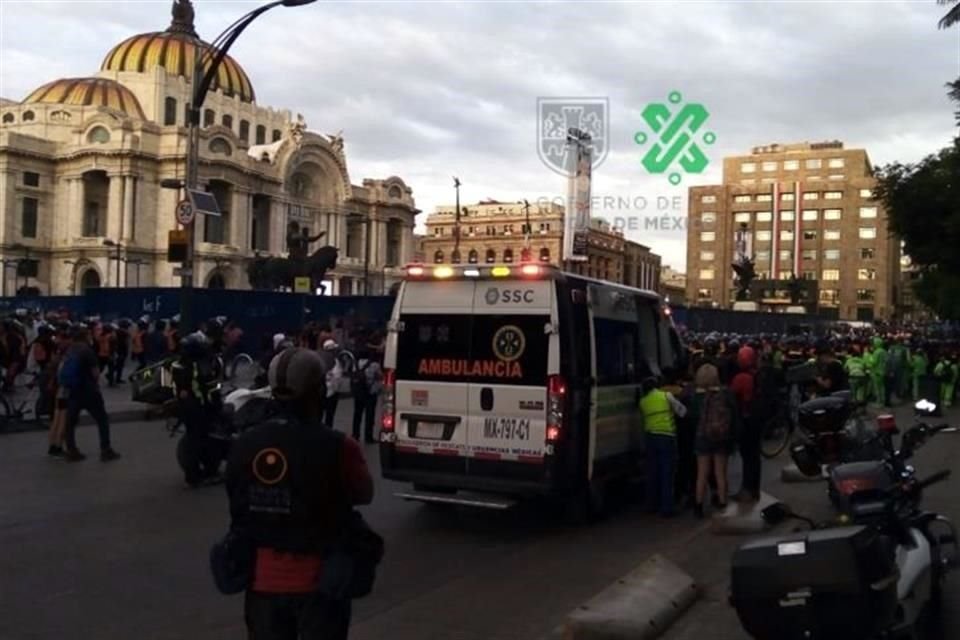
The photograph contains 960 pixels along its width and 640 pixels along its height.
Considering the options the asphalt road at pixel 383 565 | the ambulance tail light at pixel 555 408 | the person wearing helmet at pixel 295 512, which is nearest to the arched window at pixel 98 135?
the asphalt road at pixel 383 565

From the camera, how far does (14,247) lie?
84250mm

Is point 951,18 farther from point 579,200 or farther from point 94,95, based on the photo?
point 94,95

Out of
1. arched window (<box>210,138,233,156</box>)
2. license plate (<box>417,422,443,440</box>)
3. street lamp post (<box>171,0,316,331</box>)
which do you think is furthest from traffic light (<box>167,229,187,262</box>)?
arched window (<box>210,138,233,156</box>)

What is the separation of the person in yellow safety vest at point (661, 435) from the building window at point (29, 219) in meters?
86.9

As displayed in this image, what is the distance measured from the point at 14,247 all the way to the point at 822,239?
81.9 metres

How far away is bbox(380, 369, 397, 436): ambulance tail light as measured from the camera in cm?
911

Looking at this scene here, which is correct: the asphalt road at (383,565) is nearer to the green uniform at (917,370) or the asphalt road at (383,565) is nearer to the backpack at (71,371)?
the backpack at (71,371)

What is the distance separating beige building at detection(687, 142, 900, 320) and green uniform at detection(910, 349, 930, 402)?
282ft

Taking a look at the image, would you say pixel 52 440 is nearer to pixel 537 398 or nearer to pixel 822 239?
pixel 537 398

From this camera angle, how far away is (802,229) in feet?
378

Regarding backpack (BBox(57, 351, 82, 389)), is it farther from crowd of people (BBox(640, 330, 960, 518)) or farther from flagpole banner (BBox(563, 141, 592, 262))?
flagpole banner (BBox(563, 141, 592, 262))

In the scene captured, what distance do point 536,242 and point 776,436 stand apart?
242ft

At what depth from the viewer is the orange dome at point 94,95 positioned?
94438mm

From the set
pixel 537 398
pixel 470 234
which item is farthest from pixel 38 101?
pixel 537 398
